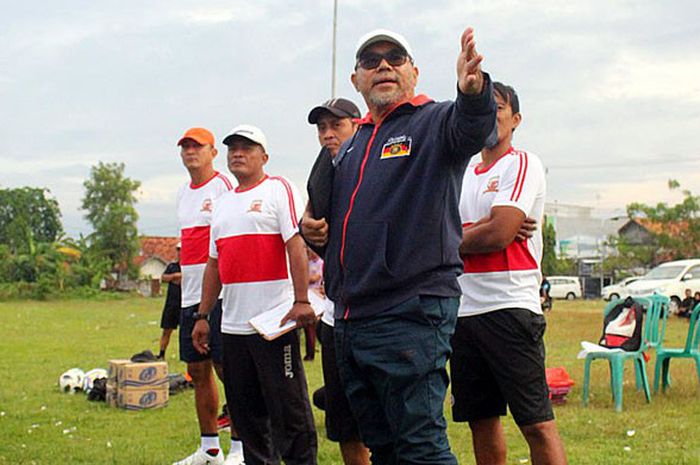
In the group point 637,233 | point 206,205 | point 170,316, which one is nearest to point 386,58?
point 206,205

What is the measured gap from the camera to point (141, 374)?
9453 mm

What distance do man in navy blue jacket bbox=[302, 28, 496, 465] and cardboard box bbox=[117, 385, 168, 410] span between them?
6.23 meters

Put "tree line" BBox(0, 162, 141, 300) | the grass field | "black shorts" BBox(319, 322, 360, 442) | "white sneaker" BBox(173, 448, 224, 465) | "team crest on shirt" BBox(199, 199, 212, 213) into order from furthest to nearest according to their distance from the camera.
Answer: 1. "tree line" BBox(0, 162, 141, 300)
2. the grass field
3. "team crest on shirt" BBox(199, 199, 212, 213)
4. "white sneaker" BBox(173, 448, 224, 465)
5. "black shorts" BBox(319, 322, 360, 442)

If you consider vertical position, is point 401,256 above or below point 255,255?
above

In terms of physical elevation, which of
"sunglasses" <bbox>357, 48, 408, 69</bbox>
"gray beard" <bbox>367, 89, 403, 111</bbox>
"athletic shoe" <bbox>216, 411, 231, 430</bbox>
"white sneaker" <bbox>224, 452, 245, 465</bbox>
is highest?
"sunglasses" <bbox>357, 48, 408, 69</bbox>

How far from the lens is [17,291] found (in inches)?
1713

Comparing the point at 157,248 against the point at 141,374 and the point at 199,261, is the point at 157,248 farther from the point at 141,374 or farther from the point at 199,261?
the point at 199,261

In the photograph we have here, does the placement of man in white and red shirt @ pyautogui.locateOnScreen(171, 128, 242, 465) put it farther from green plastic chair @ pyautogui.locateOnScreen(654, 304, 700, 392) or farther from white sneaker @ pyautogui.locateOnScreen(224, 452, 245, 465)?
green plastic chair @ pyautogui.locateOnScreen(654, 304, 700, 392)

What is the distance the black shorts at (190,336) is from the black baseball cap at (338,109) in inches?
62.2

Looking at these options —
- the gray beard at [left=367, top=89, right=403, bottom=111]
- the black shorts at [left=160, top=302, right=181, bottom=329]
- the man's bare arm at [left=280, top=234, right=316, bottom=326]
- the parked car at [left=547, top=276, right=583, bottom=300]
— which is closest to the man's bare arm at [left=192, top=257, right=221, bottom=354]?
the man's bare arm at [left=280, top=234, right=316, bottom=326]

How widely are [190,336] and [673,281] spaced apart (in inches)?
1093

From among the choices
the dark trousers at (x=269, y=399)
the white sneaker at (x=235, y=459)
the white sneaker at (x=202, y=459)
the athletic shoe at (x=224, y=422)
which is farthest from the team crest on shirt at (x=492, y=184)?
the athletic shoe at (x=224, y=422)

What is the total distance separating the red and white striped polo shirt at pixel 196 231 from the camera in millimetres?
6582

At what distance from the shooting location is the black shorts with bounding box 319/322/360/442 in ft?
15.4
